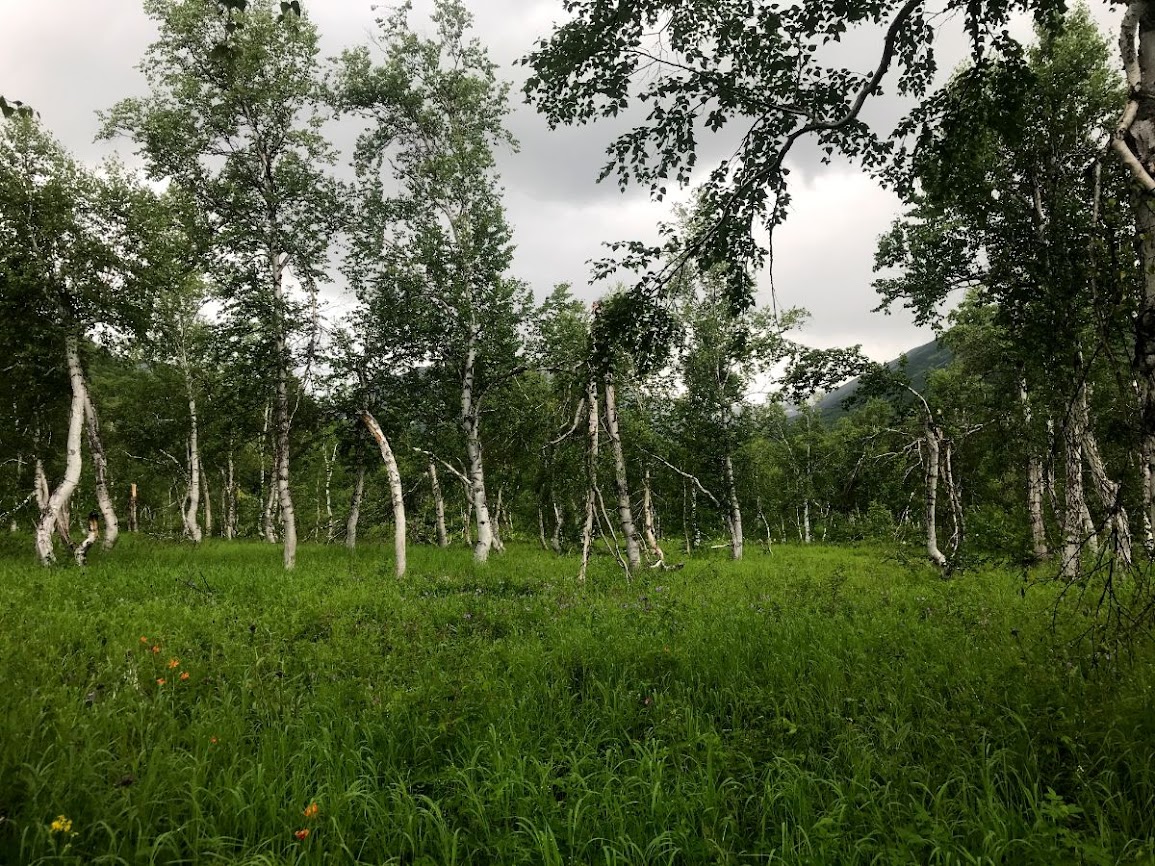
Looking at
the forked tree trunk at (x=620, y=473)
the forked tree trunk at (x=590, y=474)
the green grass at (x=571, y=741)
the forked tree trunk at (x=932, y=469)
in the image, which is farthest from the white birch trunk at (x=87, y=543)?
the forked tree trunk at (x=932, y=469)

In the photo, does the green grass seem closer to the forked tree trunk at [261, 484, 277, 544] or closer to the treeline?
the treeline

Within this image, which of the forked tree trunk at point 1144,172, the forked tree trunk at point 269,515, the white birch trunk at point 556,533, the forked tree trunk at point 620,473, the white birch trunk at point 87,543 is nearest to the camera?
the forked tree trunk at point 1144,172

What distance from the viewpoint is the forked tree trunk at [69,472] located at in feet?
38.2

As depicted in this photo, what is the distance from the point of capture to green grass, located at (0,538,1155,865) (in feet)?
9.78

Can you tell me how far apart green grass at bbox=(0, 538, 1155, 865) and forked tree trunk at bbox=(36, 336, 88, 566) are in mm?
5367

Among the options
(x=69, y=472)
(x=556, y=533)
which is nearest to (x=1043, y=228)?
(x=556, y=533)

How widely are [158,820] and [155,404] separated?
27905 millimetres

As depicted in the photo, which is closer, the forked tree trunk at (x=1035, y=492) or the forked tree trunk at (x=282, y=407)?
the forked tree trunk at (x=1035, y=492)

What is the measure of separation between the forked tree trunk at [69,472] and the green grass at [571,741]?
17.6 ft

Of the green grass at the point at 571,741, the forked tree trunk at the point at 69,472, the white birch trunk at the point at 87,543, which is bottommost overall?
the green grass at the point at 571,741

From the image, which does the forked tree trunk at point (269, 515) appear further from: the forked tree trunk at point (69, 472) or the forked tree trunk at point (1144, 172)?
the forked tree trunk at point (1144, 172)

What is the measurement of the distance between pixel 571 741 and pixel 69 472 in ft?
45.8

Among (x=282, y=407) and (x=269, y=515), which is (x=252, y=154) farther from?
(x=269, y=515)

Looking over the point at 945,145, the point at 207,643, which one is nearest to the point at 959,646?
the point at 945,145
